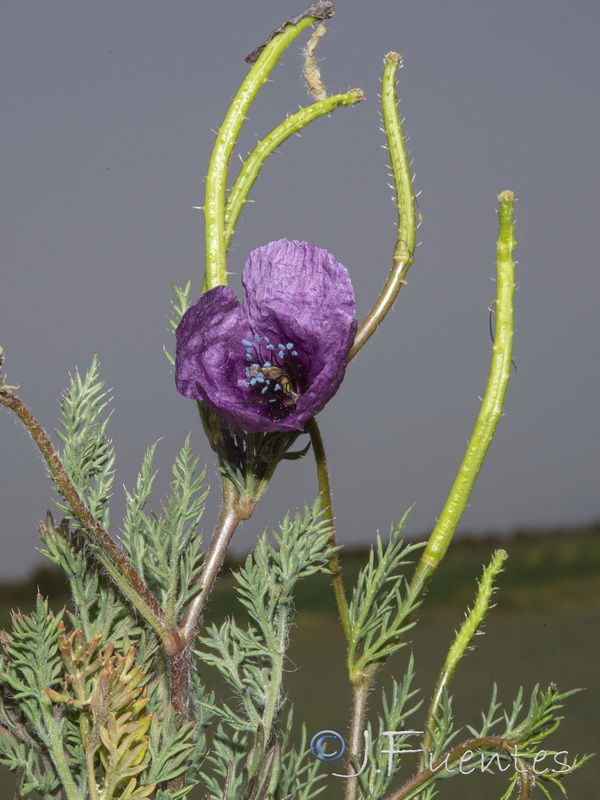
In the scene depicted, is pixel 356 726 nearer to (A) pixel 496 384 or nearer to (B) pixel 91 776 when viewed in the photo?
(B) pixel 91 776

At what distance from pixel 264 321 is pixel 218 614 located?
602cm

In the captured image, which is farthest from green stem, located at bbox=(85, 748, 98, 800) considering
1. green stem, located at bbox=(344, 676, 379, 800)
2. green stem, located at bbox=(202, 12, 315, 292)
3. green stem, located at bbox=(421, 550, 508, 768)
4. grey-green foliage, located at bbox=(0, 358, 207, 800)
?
green stem, located at bbox=(202, 12, 315, 292)

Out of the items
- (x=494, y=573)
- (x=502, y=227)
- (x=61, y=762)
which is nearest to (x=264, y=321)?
(x=502, y=227)

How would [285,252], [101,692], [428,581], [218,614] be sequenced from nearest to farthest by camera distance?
[101,692] < [285,252] < [428,581] < [218,614]

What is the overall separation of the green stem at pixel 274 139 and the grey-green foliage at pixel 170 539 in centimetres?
41

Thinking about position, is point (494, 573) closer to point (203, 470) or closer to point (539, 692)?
point (539, 692)

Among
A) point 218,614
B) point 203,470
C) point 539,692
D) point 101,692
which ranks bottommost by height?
point 218,614

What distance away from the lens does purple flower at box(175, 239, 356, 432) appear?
4.34ft

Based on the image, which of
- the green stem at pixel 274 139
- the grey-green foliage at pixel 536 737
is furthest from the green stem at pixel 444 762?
the green stem at pixel 274 139

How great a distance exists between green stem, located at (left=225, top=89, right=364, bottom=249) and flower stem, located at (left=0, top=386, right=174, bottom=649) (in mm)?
465

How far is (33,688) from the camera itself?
4.42 ft

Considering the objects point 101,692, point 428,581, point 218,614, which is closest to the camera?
point 101,692

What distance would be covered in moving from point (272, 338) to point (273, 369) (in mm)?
52

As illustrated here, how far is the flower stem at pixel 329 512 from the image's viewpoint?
1.42m
